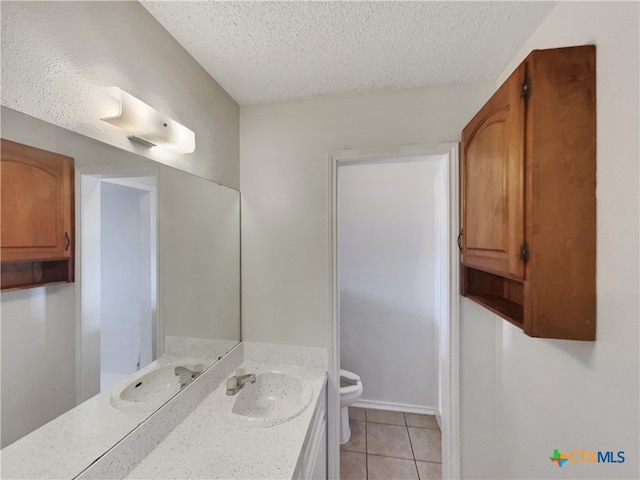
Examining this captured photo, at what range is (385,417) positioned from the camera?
240 centimetres

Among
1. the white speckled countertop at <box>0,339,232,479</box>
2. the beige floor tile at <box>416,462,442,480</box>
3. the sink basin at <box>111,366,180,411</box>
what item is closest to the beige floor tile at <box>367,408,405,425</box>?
the beige floor tile at <box>416,462,442,480</box>

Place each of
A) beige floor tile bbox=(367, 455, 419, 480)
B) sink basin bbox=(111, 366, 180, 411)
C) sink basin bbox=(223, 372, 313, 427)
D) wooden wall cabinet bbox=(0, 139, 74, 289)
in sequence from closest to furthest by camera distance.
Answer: wooden wall cabinet bbox=(0, 139, 74, 289) → sink basin bbox=(111, 366, 180, 411) → sink basin bbox=(223, 372, 313, 427) → beige floor tile bbox=(367, 455, 419, 480)

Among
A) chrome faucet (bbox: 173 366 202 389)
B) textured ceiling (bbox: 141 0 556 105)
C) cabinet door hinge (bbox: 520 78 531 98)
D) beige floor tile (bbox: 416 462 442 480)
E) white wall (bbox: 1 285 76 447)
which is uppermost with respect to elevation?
textured ceiling (bbox: 141 0 556 105)

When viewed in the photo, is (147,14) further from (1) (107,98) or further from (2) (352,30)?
(2) (352,30)

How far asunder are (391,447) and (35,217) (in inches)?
101

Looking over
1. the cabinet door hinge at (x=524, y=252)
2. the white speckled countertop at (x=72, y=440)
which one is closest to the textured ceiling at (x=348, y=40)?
the cabinet door hinge at (x=524, y=252)

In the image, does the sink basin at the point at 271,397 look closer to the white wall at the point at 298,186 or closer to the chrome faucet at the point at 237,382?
the chrome faucet at the point at 237,382

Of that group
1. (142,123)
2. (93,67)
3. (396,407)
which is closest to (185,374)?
(142,123)

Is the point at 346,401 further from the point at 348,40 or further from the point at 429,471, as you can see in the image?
the point at 348,40

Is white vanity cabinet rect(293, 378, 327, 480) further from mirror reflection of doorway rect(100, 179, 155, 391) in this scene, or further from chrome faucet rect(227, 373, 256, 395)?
mirror reflection of doorway rect(100, 179, 155, 391)

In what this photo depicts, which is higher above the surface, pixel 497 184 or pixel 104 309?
pixel 497 184

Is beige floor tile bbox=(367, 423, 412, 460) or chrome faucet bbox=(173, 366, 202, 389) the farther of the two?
beige floor tile bbox=(367, 423, 412, 460)

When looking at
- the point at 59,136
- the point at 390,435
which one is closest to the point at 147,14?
the point at 59,136

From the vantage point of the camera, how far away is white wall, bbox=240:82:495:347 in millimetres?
1478
